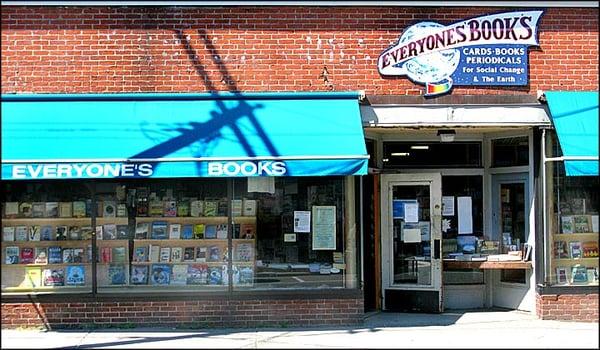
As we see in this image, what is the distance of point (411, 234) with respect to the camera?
38.4ft

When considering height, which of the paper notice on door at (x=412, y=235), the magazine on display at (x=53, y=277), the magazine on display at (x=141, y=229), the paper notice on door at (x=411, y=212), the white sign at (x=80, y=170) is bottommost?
the magazine on display at (x=53, y=277)

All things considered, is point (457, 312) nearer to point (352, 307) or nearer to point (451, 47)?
point (352, 307)

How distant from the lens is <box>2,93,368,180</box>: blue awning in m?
9.57

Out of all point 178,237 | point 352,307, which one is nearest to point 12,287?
point 178,237

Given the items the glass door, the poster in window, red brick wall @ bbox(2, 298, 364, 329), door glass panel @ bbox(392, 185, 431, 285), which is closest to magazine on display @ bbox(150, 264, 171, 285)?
red brick wall @ bbox(2, 298, 364, 329)

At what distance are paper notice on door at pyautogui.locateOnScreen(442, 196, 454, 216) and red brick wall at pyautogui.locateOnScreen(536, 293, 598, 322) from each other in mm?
2012

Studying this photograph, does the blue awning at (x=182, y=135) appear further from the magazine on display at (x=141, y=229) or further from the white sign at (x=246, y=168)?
the magazine on display at (x=141, y=229)

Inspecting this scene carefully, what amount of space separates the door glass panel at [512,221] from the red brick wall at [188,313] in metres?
2.77

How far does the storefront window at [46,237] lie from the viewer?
34.7ft

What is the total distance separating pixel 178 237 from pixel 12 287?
238 cm

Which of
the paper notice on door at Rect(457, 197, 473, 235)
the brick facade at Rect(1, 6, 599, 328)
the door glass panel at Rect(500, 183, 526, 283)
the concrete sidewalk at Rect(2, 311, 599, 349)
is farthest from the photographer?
the paper notice on door at Rect(457, 197, 473, 235)

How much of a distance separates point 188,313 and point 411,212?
12.2 feet

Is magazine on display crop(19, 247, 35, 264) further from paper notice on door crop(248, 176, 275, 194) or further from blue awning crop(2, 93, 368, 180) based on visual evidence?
paper notice on door crop(248, 176, 275, 194)

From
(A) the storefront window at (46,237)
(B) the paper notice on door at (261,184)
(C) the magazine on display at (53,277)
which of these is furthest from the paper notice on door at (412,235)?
(C) the magazine on display at (53,277)
